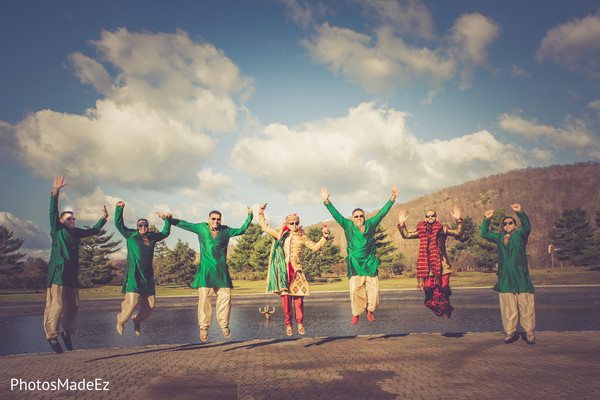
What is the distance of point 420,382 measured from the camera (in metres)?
5.55

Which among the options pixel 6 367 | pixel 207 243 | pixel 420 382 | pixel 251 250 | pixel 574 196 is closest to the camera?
pixel 420 382

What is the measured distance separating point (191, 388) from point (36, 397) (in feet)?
6.77

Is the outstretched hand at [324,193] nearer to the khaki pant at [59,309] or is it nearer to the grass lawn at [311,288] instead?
the khaki pant at [59,309]

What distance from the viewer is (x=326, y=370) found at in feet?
20.8

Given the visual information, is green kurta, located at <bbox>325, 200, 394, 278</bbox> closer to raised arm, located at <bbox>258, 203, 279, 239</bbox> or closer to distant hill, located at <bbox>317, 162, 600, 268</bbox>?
raised arm, located at <bbox>258, 203, 279, 239</bbox>

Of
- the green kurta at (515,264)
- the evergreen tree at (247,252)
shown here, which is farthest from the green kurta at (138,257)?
the evergreen tree at (247,252)

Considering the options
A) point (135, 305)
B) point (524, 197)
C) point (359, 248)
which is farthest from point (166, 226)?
point (524, 197)

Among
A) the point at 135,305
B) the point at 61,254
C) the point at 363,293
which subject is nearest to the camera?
the point at 61,254

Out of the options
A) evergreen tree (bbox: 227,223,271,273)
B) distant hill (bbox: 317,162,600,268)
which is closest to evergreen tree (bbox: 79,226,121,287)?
evergreen tree (bbox: 227,223,271,273)

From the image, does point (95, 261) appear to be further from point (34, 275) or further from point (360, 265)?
point (360, 265)

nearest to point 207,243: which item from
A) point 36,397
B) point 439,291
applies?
point 36,397

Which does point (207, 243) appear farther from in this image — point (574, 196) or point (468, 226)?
point (574, 196)

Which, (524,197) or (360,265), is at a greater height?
(524,197)

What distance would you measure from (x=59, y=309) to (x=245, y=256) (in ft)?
152
